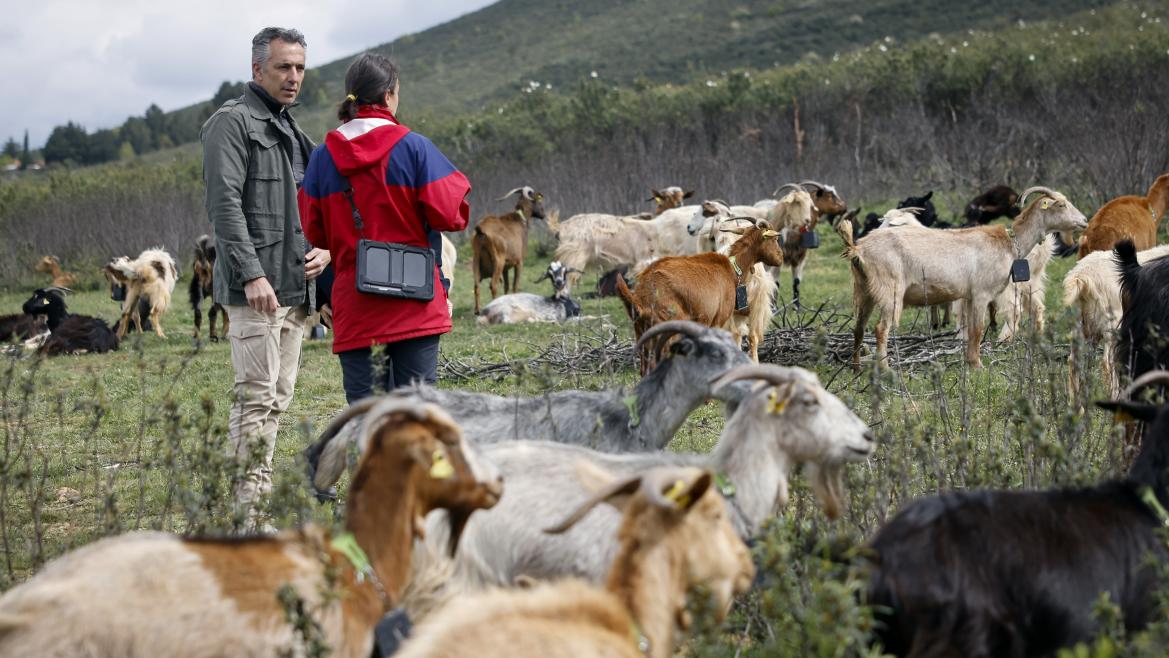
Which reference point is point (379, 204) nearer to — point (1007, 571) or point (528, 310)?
point (1007, 571)

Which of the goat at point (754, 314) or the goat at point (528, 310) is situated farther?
the goat at point (528, 310)

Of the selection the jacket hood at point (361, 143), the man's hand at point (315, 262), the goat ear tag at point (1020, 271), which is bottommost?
the goat ear tag at point (1020, 271)

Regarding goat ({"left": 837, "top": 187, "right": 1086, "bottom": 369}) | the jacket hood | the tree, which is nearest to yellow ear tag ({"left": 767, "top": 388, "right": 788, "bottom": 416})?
the jacket hood

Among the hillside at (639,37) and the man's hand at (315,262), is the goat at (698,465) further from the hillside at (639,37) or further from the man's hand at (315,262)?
the hillside at (639,37)

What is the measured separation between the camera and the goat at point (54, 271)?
75.2ft

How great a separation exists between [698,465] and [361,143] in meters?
2.04

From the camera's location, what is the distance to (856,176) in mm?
25984

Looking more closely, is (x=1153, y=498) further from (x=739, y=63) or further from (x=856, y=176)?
(x=739, y=63)

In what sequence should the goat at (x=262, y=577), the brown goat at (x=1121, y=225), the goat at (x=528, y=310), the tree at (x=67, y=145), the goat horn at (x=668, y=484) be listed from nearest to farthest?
the goat at (x=262, y=577)
the goat horn at (x=668, y=484)
the brown goat at (x=1121, y=225)
the goat at (x=528, y=310)
the tree at (x=67, y=145)

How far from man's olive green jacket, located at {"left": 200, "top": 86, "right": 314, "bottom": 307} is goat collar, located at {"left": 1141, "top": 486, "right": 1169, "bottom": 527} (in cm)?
362

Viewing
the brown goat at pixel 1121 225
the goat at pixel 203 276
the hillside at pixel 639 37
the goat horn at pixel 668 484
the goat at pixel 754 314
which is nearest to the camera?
the goat horn at pixel 668 484

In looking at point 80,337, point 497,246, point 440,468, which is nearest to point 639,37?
point 497,246

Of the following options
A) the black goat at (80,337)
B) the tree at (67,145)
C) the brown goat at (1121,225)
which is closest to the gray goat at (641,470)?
the brown goat at (1121,225)

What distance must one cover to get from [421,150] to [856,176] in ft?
72.9
